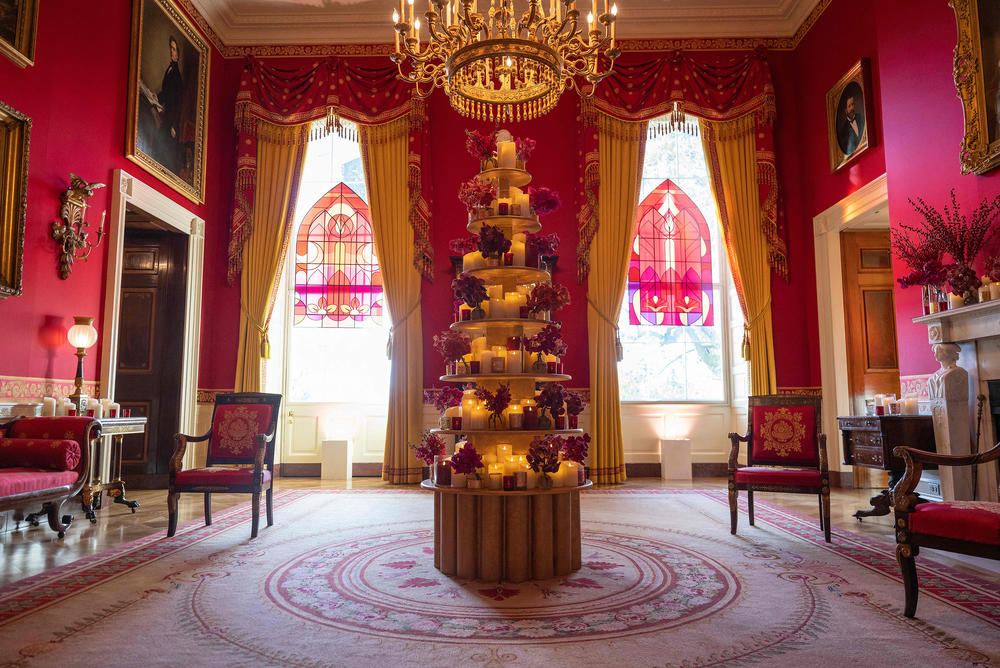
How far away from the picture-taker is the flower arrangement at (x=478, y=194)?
421 centimetres

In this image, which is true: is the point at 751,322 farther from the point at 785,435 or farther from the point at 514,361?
the point at 514,361

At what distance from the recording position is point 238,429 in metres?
5.45

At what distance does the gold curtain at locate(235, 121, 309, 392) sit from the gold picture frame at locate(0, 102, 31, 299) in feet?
10.9

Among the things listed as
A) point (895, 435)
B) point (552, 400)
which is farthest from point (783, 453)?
point (552, 400)

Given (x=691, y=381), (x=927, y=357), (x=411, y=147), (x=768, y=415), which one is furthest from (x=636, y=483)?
(x=411, y=147)

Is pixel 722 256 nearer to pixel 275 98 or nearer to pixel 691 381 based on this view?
pixel 691 381

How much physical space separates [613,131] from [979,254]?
471 centimetres

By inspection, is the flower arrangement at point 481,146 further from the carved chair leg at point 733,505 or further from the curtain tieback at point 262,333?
the curtain tieback at point 262,333

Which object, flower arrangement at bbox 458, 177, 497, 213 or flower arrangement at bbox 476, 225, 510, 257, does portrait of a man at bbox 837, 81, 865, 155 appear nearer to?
flower arrangement at bbox 458, 177, 497, 213

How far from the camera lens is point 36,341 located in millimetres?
5520

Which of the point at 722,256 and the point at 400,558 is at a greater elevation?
the point at 722,256

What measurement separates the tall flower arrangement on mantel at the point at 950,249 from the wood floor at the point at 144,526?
1954 millimetres

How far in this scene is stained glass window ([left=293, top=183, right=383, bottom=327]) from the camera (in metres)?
9.20

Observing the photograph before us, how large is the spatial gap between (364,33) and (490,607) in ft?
26.3
